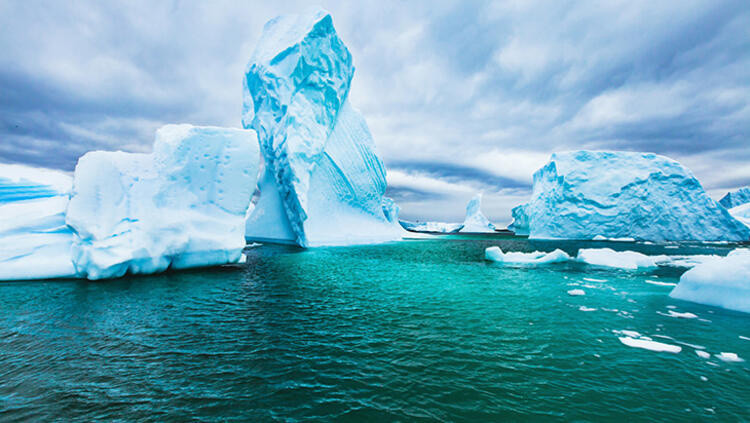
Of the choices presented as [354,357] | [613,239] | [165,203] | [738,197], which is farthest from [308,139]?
[738,197]

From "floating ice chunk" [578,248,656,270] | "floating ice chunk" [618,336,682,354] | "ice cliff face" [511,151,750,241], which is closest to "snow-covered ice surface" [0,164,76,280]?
"floating ice chunk" [618,336,682,354]

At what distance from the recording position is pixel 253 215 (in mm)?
28391

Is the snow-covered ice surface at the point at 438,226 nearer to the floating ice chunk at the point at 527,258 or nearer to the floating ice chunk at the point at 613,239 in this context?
the floating ice chunk at the point at 613,239

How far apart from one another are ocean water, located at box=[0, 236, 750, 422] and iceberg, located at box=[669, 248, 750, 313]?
54 centimetres

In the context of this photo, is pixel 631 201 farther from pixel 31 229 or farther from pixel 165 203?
pixel 31 229

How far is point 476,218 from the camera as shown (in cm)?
6738

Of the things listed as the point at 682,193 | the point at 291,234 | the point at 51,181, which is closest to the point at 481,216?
the point at 682,193

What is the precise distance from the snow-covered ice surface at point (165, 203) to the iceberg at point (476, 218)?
195ft

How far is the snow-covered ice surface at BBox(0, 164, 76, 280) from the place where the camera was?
872 centimetres

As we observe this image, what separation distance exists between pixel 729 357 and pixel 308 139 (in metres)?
22.4

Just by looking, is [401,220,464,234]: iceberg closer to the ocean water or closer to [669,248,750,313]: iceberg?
[669,248,750,313]: iceberg

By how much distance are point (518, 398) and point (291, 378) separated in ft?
8.94

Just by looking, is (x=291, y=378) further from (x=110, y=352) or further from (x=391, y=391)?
(x=110, y=352)

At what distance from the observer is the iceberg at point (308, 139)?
2209 centimetres
